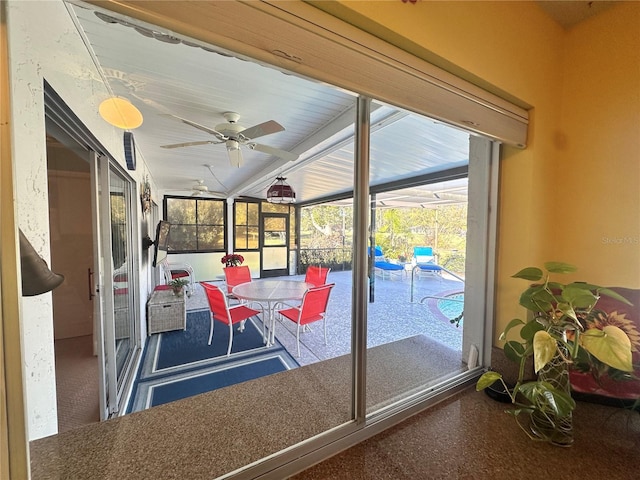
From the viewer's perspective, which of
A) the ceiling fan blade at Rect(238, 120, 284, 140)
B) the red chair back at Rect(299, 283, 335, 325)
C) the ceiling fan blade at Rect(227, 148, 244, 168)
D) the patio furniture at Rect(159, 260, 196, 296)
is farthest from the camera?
the patio furniture at Rect(159, 260, 196, 296)

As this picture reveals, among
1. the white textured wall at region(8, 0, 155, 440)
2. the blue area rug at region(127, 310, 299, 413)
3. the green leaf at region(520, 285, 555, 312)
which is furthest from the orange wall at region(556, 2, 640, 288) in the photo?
the blue area rug at region(127, 310, 299, 413)

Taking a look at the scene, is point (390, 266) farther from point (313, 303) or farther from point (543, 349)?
point (543, 349)

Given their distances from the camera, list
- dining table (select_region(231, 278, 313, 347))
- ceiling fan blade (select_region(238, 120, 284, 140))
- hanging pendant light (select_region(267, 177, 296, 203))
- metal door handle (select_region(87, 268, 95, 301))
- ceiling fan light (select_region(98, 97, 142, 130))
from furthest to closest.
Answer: hanging pendant light (select_region(267, 177, 296, 203)) → dining table (select_region(231, 278, 313, 347)) → ceiling fan blade (select_region(238, 120, 284, 140)) → metal door handle (select_region(87, 268, 95, 301)) → ceiling fan light (select_region(98, 97, 142, 130))

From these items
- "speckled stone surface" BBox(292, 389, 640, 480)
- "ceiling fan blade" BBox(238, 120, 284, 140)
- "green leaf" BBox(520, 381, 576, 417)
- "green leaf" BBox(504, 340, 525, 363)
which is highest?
"ceiling fan blade" BBox(238, 120, 284, 140)

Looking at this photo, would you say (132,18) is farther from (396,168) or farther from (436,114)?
(396,168)

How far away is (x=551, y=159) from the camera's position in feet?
4.51

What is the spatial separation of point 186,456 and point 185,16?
128 cm

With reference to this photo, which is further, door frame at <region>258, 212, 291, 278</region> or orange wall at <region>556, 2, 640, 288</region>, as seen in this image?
door frame at <region>258, 212, 291, 278</region>

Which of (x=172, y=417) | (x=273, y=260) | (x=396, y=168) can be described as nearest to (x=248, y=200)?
(x=273, y=260)

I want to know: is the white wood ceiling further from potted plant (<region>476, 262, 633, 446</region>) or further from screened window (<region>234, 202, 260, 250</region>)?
screened window (<region>234, 202, 260, 250</region>)

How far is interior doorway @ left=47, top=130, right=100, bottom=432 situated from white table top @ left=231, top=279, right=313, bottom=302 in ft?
5.13

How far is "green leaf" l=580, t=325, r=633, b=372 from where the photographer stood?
0.76 m

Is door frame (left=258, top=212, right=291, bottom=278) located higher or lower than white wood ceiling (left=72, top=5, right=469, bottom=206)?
lower

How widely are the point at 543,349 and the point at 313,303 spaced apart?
8.06 ft
